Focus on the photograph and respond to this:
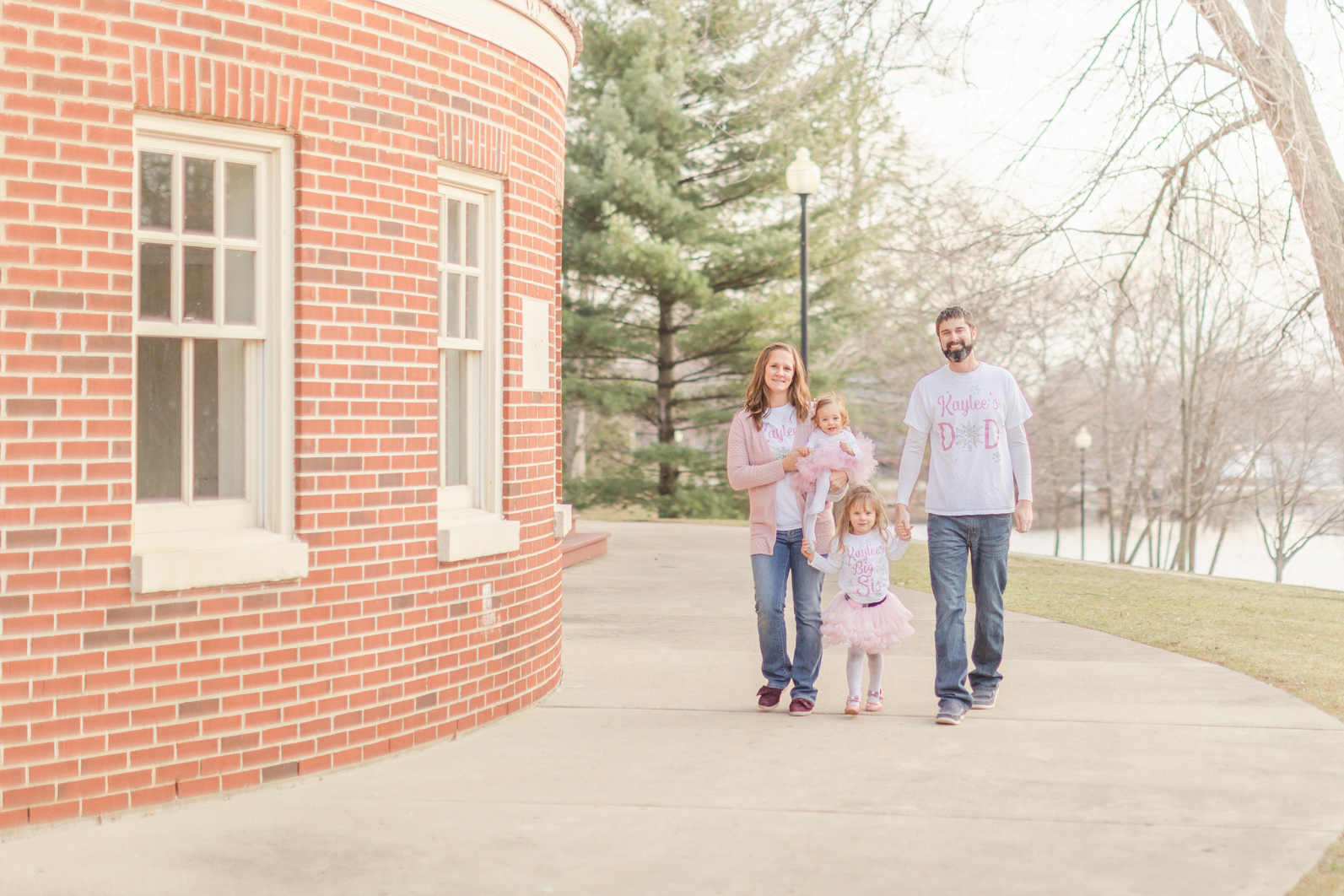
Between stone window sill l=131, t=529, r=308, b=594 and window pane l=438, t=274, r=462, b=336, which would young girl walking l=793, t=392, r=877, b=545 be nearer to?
window pane l=438, t=274, r=462, b=336

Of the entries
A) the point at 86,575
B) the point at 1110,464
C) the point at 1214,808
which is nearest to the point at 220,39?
the point at 86,575

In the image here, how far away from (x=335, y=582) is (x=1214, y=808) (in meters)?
3.70

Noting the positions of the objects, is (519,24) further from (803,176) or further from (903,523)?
(803,176)

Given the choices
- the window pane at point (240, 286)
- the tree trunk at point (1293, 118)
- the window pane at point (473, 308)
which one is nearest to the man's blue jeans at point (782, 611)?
the window pane at point (473, 308)

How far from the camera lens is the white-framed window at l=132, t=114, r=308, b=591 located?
4.89 m

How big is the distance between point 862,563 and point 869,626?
0.32 meters

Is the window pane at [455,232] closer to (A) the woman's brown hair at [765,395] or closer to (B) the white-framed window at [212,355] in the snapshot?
(B) the white-framed window at [212,355]

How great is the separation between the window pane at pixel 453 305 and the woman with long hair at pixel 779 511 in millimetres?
1515

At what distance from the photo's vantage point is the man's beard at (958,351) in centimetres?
621

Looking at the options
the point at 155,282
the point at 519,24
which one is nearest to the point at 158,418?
the point at 155,282

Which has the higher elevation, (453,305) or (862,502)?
(453,305)

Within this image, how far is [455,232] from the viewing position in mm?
6266

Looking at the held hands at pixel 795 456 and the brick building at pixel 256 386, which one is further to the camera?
the held hands at pixel 795 456

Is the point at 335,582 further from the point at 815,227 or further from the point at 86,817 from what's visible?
the point at 815,227
